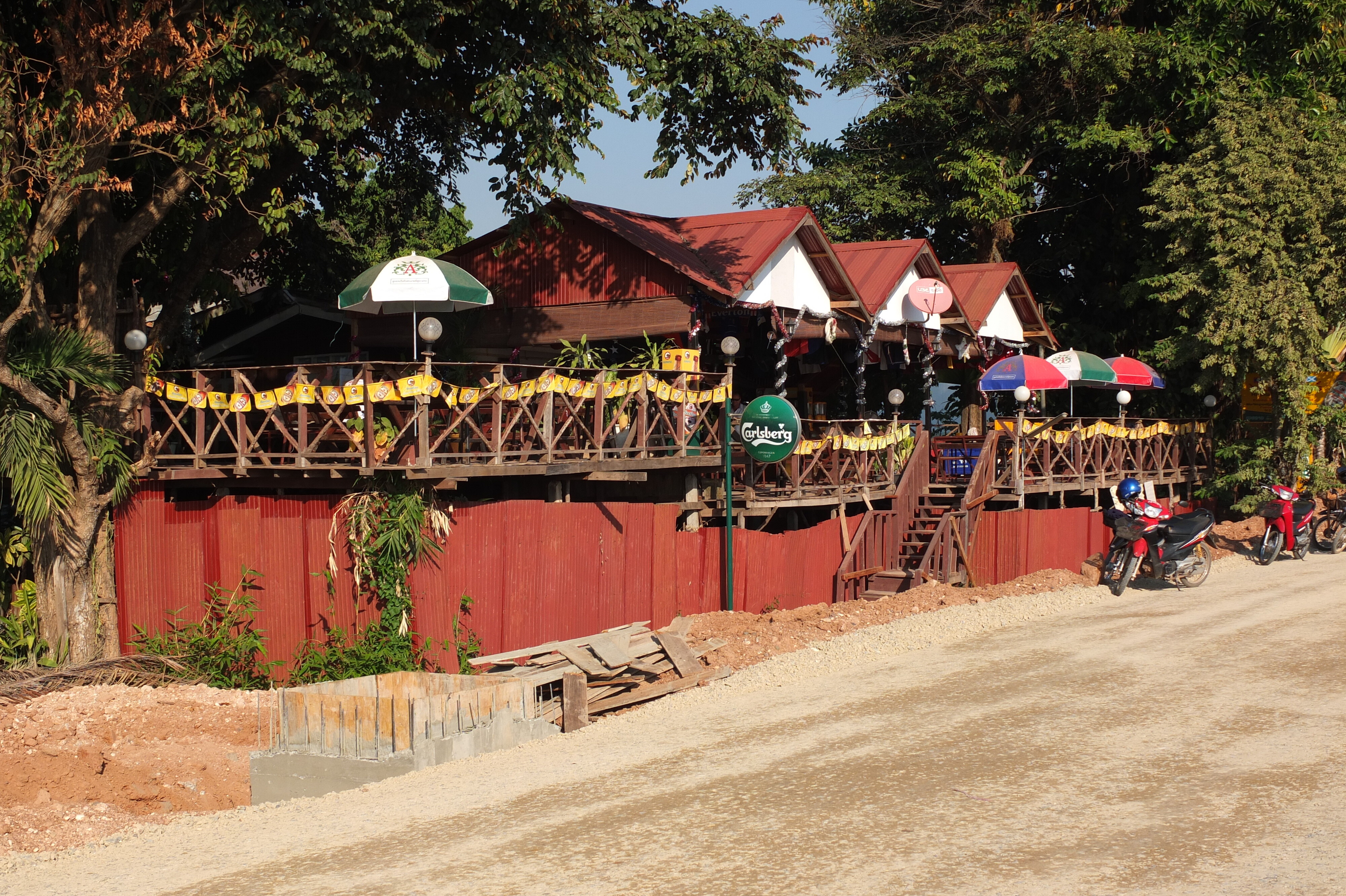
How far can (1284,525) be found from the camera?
21578 millimetres

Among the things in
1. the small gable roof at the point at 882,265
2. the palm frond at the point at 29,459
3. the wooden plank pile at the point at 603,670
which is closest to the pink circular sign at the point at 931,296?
the small gable roof at the point at 882,265

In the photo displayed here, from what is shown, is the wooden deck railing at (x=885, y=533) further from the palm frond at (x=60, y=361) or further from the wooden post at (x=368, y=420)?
the palm frond at (x=60, y=361)

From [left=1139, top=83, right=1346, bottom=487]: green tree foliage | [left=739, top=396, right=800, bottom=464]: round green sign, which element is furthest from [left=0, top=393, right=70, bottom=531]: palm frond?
[left=1139, top=83, right=1346, bottom=487]: green tree foliage

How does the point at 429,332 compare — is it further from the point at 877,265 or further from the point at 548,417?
the point at 877,265

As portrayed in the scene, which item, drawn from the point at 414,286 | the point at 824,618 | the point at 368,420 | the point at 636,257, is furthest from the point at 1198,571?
the point at 368,420

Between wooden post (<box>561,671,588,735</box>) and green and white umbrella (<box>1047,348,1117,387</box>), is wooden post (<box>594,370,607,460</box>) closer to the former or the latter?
wooden post (<box>561,671,588,735</box>)

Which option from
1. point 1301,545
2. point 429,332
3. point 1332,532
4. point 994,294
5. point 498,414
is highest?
point 994,294

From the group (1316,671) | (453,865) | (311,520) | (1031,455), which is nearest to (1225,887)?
(453,865)

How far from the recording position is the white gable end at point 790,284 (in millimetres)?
19547

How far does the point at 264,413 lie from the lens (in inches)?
594

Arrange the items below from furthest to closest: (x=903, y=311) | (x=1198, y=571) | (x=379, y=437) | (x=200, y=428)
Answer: (x=903, y=311) → (x=1198, y=571) → (x=200, y=428) → (x=379, y=437)

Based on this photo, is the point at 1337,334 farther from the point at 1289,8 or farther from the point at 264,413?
the point at 264,413

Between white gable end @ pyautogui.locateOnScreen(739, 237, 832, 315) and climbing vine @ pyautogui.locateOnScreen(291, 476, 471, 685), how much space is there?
24.2 feet

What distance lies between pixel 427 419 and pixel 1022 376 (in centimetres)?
1263
